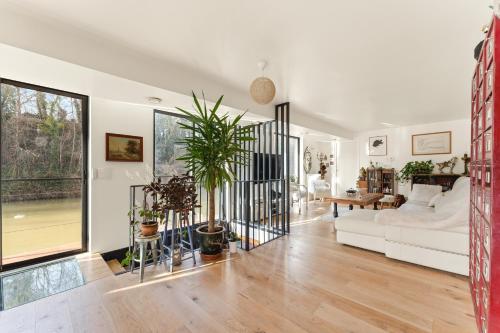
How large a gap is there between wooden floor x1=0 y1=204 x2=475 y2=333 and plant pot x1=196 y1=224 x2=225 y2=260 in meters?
0.16

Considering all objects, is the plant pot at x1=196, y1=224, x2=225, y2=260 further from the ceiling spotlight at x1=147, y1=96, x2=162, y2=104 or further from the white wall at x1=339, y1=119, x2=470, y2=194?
the white wall at x1=339, y1=119, x2=470, y2=194

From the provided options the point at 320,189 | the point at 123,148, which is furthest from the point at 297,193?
the point at 123,148

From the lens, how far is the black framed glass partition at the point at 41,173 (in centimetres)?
251

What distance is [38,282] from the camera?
87.0 inches

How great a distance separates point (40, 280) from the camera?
7.38ft

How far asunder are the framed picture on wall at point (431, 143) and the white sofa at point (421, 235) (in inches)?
152

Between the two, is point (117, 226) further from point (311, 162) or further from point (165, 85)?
point (311, 162)

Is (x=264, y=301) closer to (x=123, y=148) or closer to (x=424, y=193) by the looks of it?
(x=123, y=148)

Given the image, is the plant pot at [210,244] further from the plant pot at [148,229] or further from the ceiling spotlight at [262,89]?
the ceiling spotlight at [262,89]

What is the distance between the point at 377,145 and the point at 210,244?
621 cm

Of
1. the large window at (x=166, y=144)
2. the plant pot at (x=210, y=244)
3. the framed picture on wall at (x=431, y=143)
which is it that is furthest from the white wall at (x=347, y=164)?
the plant pot at (x=210, y=244)

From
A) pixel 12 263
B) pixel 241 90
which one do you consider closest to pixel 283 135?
pixel 241 90

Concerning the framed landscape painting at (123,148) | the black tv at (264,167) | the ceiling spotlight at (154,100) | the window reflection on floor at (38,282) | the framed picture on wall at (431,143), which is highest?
the ceiling spotlight at (154,100)

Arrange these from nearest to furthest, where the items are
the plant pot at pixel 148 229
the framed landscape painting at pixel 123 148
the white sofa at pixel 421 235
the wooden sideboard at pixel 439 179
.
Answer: the white sofa at pixel 421 235, the plant pot at pixel 148 229, the framed landscape painting at pixel 123 148, the wooden sideboard at pixel 439 179
